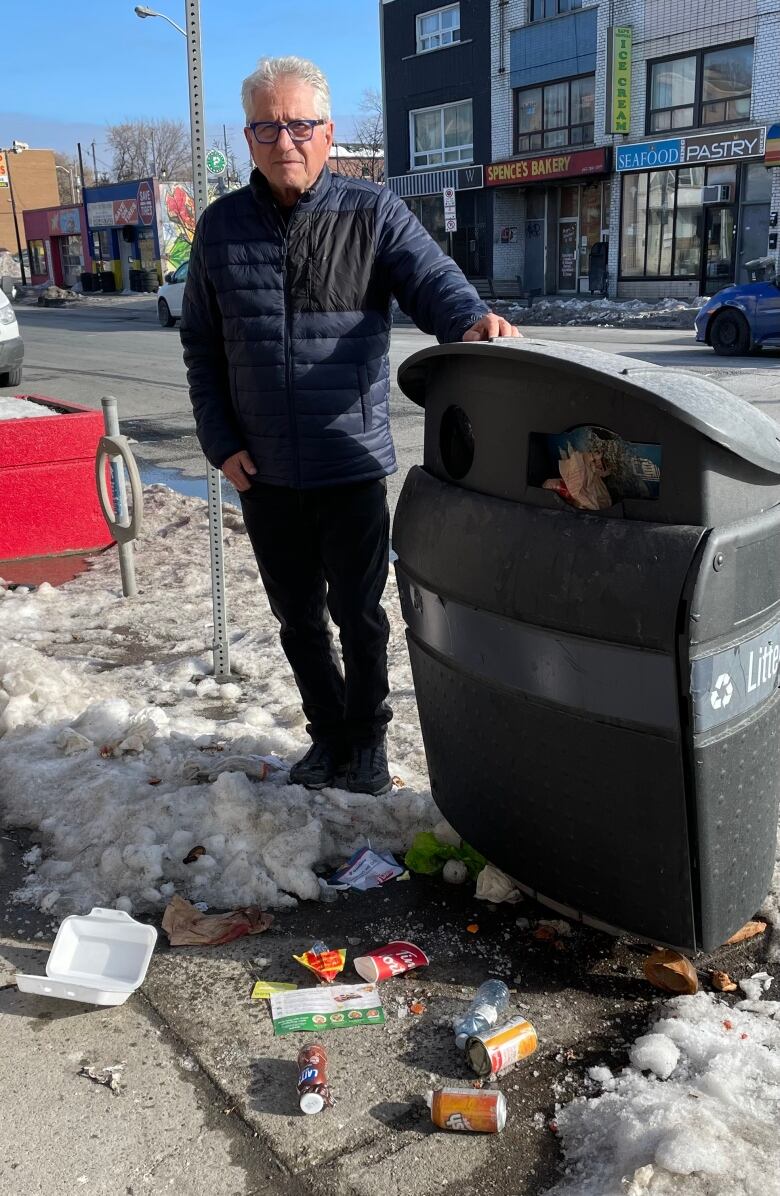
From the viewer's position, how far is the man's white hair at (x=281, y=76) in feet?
9.59

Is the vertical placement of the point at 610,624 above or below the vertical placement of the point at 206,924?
above

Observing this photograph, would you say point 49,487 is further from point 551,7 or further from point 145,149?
point 145,149

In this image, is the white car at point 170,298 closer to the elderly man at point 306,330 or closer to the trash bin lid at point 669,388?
the elderly man at point 306,330

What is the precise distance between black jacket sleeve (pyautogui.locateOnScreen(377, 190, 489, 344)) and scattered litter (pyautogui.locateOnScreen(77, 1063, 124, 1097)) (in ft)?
6.39

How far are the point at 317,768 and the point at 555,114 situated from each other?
33.2m

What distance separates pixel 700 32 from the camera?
92.7ft

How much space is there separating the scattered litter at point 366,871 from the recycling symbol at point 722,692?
1.26 m

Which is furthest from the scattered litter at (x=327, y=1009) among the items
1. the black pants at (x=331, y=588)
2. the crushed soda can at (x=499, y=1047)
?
the black pants at (x=331, y=588)

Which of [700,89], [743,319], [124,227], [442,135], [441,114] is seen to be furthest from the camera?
[124,227]

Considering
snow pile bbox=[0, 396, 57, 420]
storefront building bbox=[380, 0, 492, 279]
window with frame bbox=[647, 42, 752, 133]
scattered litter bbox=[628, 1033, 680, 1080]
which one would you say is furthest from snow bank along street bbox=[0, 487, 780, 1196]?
storefront building bbox=[380, 0, 492, 279]

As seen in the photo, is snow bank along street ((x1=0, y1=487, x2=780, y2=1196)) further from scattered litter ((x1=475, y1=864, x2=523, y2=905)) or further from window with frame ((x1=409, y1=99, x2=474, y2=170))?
window with frame ((x1=409, y1=99, x2=474, y2=170))

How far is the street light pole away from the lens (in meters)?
4.06

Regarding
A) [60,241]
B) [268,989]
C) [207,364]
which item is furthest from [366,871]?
[60,241]

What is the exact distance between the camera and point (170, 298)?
26.2 metres
